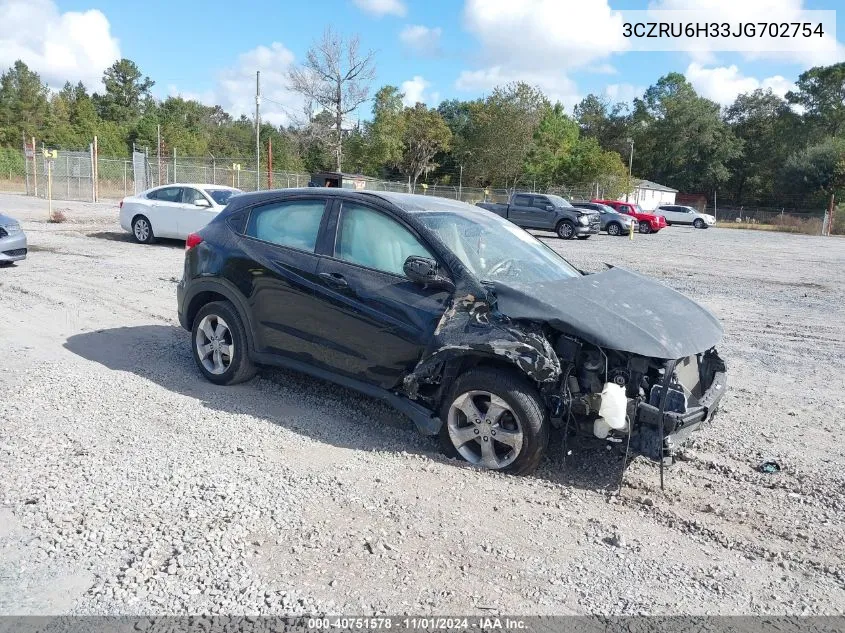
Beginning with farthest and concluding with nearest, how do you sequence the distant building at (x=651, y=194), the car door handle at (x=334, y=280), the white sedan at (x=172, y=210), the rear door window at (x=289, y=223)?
the distant building at (x=651, y=194) → the white sedan at (x=172, y=210) → the rear door window at (x=289, y=223) → the car door handle at (x=334, y=280)

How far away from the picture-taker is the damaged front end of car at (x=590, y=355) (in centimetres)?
395

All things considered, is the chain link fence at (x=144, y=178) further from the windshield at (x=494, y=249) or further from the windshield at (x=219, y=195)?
the windshield at (x=494, y=249)

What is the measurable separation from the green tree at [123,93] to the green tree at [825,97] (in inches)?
2999

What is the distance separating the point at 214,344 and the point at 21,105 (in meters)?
70.8

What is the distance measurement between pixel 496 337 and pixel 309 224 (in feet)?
6.50

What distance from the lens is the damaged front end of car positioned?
13.0ft

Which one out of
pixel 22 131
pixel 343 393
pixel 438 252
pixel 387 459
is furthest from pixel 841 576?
pixel 22 131

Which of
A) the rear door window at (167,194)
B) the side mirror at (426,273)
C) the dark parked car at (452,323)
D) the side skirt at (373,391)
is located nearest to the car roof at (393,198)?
the dark parked car at (452,323)

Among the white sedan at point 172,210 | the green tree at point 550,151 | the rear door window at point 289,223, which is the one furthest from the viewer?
the green tree at point 550,151

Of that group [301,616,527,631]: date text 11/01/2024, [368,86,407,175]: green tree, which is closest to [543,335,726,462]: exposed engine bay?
[301,616,527,631]: date text 11/01/2024

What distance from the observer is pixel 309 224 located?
538 cm

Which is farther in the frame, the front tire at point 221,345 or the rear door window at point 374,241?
the front tire at point 221,345

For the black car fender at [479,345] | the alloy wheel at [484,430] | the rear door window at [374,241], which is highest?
the rear door window at [374,241]

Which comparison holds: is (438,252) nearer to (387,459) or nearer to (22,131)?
(387,459)
